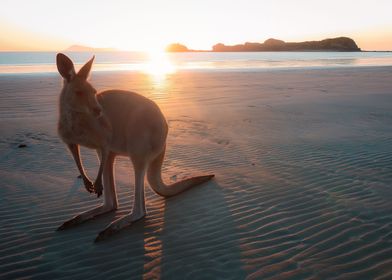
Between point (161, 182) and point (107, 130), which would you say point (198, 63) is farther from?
point (107, 130)

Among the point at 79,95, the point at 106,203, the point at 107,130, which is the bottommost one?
the point at 106,203

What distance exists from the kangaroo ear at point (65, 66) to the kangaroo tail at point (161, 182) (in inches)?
43.1

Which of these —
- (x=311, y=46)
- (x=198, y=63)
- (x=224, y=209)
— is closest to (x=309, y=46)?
(x=311, y=46)

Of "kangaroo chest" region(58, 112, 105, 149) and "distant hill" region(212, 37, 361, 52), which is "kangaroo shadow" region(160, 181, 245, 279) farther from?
"distant hill" region(212, 37, 361, 52)

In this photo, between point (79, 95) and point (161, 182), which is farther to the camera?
point (161, 182)

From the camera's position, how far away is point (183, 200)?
12.3ft

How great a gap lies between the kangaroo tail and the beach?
0.30 ft

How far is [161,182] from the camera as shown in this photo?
3580mm

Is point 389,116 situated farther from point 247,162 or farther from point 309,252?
point 309,252

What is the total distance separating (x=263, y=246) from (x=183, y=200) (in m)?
1.10

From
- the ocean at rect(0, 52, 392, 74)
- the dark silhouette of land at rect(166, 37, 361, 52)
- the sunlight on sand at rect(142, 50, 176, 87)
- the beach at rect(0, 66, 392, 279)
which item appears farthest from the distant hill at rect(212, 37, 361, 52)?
the beach at rect(0, 66, 392, 279)

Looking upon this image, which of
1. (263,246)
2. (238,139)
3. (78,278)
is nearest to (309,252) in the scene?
(263,246)

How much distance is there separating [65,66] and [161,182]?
4.95 feet

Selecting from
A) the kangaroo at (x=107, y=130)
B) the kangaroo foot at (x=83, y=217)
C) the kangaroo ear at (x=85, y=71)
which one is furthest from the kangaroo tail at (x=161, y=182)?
the kangaroo ear at (x=85, y=71)
